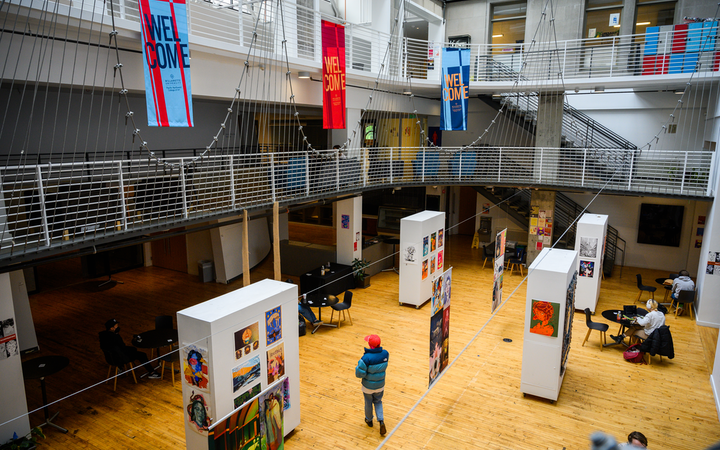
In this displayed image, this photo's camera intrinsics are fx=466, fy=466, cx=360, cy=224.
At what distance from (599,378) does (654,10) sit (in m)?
12.9

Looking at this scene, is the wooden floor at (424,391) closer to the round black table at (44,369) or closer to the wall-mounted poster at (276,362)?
the round black table at (44,369)

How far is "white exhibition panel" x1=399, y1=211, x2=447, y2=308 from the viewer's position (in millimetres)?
11188

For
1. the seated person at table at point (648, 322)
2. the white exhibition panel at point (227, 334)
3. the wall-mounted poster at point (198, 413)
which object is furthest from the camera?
the seated person at table at point (648, 322)

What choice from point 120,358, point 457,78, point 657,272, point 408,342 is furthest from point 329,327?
point 657,272

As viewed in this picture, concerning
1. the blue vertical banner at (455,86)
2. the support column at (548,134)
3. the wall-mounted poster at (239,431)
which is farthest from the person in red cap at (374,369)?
the support column at (548,134)

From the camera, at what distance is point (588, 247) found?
11.1m

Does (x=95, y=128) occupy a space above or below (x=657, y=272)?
above

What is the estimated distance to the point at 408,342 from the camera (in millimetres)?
9648

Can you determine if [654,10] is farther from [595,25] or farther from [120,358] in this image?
[120,358]

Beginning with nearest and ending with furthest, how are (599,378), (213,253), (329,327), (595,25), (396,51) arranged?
(599,378) → (329,327) → (213,253) → (396,51) → (595,25)

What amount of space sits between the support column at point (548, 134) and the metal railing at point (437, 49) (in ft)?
2.15

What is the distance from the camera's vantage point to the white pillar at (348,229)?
42.8 feet

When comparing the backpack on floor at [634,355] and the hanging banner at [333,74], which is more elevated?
the hanging banner at [333,74]

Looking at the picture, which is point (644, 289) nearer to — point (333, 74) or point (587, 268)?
point (587, 268)
